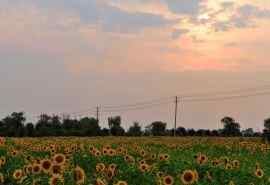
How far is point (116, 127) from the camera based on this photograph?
93688 millimetres

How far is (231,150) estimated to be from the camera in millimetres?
23969

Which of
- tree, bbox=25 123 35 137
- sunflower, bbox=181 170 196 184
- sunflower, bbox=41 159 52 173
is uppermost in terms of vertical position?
tree, bbox=25 123 35 137

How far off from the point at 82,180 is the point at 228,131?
3283 inches

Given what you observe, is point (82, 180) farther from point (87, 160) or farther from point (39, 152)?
point (39, 152)

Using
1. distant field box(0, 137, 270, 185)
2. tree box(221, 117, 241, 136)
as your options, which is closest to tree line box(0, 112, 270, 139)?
tree box(221, 117, 241, 136)

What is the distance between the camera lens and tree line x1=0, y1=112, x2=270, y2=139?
8188 centimetres

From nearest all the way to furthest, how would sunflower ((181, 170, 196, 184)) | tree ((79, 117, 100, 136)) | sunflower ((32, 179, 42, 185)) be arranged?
sunflower ((32, 179, 42, 185))
sunflower ((181, 170, 196, 184))
tree ((79, 117, 100, 136))

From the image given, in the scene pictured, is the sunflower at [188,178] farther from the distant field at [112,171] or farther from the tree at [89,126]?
the tree at [89,126]

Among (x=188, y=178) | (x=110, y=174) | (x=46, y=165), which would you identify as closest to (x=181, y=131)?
(x=110, y=174)

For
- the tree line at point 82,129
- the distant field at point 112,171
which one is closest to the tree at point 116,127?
the tree line at point 82,129

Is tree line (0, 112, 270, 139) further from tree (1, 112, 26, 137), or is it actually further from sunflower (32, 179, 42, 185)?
sunflower (32, 179, 42, 185)

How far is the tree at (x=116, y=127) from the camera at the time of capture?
90.2m

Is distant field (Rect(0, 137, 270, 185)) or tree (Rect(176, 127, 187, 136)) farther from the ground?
tree (Rect(176, 127, 187, 136))

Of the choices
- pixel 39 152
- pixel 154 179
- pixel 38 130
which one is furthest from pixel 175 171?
pixel 38 130
